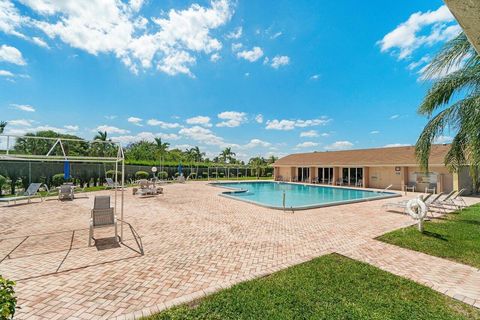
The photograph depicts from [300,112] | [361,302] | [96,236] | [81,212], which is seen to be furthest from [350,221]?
[300,112]

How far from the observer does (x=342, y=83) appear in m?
23.5

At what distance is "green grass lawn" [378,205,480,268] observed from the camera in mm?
5660

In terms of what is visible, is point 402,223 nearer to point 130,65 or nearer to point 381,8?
point 381,8

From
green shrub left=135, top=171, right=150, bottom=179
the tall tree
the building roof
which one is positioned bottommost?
green shrub left=135, top=171, right=150, bottom=179

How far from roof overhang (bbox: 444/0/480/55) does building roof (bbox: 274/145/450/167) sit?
1908 centimetres

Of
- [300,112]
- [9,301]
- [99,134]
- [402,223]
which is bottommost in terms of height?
[402,223]

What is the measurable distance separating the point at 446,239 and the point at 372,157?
2051cm

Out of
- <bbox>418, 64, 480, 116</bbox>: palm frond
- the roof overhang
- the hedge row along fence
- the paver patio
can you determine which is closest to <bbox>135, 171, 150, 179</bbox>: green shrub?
the hedge row along fence

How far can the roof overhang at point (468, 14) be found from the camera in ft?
5.48

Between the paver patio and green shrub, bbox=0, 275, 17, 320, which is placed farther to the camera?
the paver patio

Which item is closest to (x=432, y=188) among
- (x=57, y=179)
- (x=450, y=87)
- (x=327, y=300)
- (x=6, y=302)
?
(x=450, y=87)

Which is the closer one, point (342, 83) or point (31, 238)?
point (31, 238)

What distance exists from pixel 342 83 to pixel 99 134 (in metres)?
35.0

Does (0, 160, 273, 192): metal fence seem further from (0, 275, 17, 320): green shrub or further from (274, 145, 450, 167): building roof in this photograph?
(0, 275, 17, 320): green shrub
